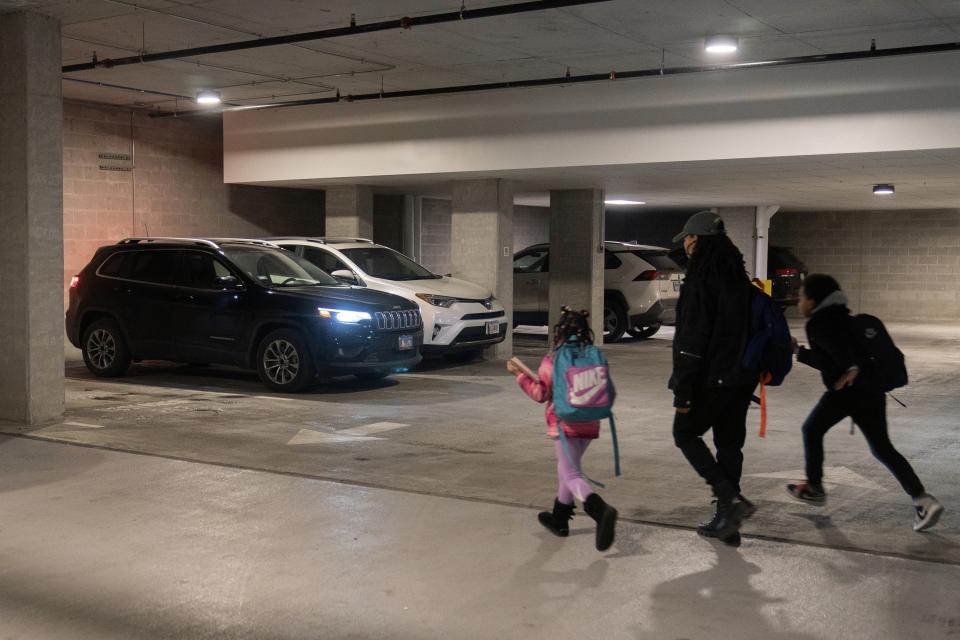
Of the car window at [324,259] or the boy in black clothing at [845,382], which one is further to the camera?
the car window at [324,259]

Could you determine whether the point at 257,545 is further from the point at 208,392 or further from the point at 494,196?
the point at 494,196

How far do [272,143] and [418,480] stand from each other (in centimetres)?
970

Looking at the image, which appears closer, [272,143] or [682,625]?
[682,625]

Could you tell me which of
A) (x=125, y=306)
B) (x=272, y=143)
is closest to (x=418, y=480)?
(x=125, y=306)

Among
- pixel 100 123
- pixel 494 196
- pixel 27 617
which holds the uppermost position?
pixel 100 123

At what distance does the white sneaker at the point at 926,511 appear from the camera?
5.58m

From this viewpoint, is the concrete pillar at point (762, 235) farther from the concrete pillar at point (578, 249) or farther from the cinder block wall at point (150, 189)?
the cinder block wall at point (150, 189)

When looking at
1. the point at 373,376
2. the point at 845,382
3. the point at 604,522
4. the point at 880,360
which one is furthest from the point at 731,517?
the point at 373,376

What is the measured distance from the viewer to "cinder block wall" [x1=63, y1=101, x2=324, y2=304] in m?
15.4

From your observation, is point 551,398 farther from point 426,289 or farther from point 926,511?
point 426,289

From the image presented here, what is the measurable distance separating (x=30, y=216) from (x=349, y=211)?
7887mm

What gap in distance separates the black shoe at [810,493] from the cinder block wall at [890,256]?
18.7 meters

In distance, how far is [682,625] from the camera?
428cm

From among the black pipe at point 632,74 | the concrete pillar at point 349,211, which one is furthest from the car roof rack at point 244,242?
the concrete pillar at point 349,211
